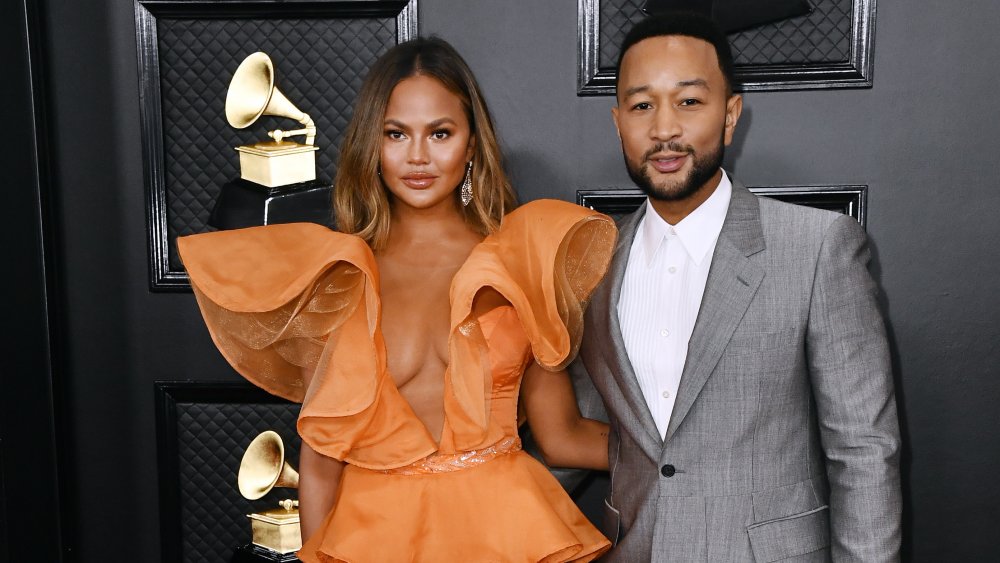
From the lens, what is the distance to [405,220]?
6.04 ft

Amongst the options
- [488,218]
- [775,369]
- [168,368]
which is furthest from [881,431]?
[168,368]

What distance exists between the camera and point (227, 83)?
235cm

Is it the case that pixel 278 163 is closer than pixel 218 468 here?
Yes

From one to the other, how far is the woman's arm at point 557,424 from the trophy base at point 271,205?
0.66 meters

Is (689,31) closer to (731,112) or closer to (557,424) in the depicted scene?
(731,112)

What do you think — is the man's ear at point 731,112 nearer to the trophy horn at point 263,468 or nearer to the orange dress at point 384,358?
the orange dress at point 384,358

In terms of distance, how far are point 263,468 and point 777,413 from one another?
126 cm

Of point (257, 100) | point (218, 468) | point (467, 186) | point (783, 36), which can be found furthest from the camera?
point (218, 468)

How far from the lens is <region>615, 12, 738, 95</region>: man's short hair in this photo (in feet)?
5.45

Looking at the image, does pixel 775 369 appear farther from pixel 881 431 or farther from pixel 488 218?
pixel 488 218

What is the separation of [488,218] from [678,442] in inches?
20.8

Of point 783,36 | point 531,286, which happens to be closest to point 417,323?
point 531,286

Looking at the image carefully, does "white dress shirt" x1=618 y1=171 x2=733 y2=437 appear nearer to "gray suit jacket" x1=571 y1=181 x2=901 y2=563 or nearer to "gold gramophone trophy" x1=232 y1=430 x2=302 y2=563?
"gray suit jacket" x1=571 y1=181 x2=901 y2=563

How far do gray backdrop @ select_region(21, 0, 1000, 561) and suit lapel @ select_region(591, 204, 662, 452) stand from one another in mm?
473
